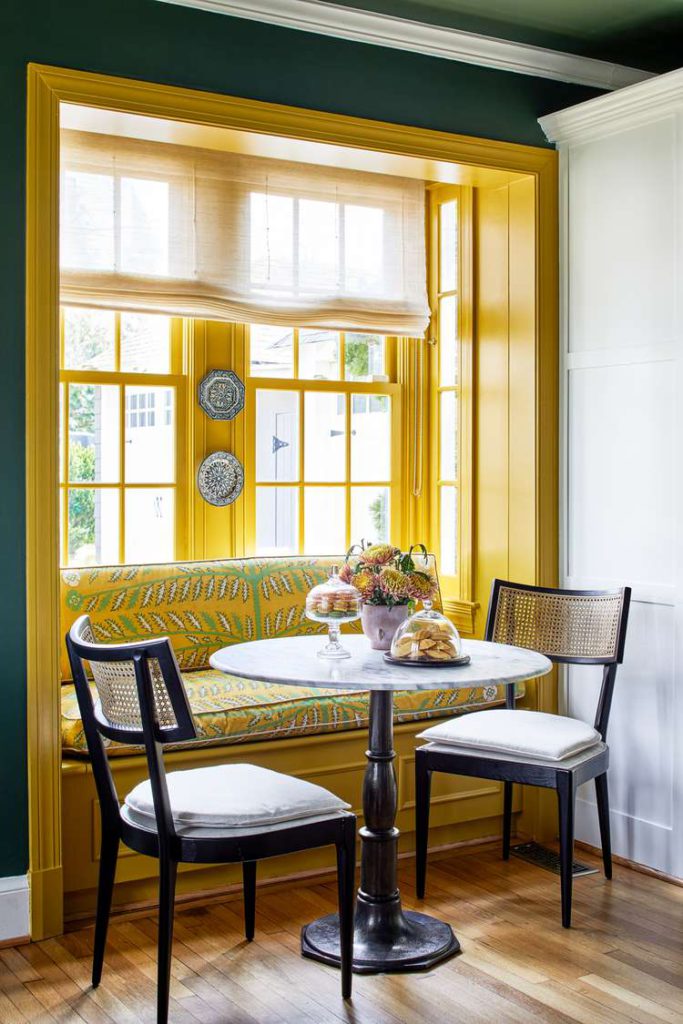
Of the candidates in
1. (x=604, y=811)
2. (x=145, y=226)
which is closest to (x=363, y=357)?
(x=145, y=226)

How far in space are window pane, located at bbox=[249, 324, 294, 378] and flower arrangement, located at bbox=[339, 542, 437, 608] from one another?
59.7 inches

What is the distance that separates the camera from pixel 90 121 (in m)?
3.41

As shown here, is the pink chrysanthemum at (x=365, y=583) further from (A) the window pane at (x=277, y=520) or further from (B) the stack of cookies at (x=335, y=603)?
(A) the window pane at (x=277, y=520)

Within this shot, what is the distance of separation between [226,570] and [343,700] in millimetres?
709

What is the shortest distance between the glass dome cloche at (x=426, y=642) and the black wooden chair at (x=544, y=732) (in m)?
0.57

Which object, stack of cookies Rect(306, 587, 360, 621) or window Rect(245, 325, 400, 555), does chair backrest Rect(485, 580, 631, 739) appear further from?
stack of cookies Rect(306, 587, 360, 621)

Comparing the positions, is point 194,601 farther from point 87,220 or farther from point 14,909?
point 87,220

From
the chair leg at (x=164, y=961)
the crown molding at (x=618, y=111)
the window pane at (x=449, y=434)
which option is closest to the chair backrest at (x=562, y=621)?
the window pane at (x=449, y=434)

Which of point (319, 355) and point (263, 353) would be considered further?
point (319, 355)

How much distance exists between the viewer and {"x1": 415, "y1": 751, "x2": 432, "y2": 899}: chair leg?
136 inches

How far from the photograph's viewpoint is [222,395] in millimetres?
4215

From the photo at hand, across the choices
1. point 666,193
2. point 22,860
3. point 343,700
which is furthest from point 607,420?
point 22,860

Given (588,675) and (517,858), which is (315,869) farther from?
(588,675)

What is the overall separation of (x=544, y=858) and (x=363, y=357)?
209cm
